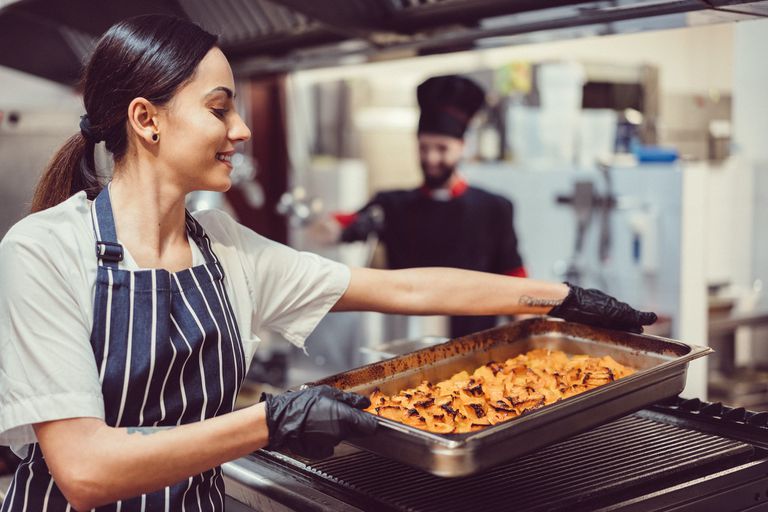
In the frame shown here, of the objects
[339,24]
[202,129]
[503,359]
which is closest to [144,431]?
[202,129]

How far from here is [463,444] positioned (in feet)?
4.13

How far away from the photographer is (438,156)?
12.1 ft

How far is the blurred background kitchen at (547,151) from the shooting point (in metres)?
2.66

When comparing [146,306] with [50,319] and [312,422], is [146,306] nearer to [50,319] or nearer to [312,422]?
[50,319]

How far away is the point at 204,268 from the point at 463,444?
2.32ft

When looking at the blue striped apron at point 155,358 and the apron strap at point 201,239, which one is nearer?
the blue striped apron at point 155,358

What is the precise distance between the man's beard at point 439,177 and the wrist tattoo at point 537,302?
177cm

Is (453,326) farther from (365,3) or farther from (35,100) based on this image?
(35,100)

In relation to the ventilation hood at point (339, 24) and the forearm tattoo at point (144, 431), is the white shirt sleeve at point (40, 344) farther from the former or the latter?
the ventilation hood at point (339, 24)

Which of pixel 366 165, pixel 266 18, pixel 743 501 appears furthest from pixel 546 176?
pixel 743 501

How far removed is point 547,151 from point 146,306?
3.67m

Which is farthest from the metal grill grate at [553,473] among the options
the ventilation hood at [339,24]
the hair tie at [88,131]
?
the ventilation hood at [339,24]

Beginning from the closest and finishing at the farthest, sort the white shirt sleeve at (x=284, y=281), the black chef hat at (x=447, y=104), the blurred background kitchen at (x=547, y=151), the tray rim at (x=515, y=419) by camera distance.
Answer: the tray rim at (x=515, y=419)
the white shirt sleeve at (x=284, y=281)
the blurred background kitchen at (x=547, y=151)
the black chef hat at (x=447, y=104)

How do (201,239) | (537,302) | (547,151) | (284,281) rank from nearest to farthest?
1. (201,239)
2. (284,281)
3. (537,302)
4. (547,151)
